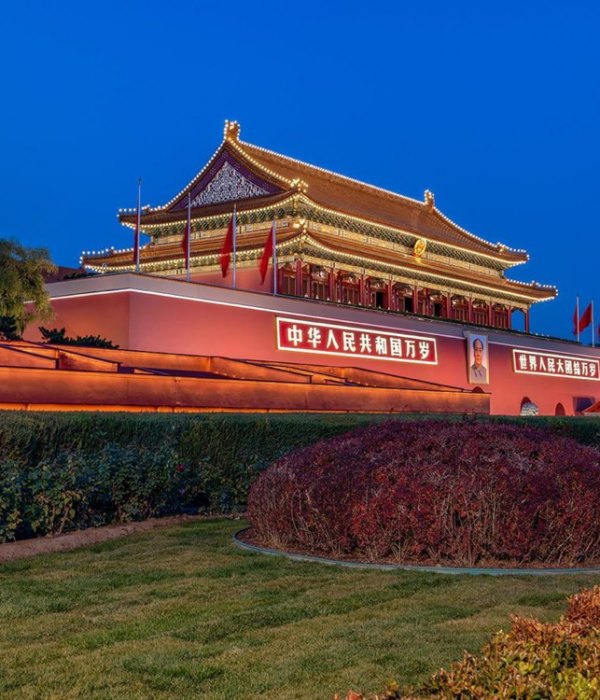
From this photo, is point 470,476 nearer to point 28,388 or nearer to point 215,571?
point 215,571

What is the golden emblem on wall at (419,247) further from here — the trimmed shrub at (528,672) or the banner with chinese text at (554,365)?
the trimmed shrub at (528,672)

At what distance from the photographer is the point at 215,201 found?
40438 mm

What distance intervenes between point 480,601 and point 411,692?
3.57m

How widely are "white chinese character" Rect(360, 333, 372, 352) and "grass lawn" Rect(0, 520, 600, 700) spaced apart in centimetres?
2338

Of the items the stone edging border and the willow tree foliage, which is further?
the willow tree foliage

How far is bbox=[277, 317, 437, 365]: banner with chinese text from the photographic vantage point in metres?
29.1

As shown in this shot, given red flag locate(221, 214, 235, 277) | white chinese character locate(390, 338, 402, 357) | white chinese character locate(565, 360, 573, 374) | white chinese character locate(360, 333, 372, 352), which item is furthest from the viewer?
white chinese character locate(565, 360, 573, 374)

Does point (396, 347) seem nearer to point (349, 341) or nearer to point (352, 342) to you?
point (352, 342)

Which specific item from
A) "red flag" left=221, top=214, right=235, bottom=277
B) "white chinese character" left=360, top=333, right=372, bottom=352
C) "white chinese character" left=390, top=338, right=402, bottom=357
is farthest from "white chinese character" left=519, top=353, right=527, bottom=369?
"red flag" left=221, top=214, right=235, bottom=277

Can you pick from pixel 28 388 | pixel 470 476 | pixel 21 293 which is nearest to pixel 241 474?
pixel 470 476

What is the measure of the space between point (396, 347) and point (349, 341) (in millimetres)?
2750

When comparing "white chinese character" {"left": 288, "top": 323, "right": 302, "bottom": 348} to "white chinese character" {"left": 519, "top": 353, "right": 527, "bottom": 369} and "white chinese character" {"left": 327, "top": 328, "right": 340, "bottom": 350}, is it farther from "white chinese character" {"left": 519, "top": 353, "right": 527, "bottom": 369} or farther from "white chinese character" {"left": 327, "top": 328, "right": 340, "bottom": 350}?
"white chinese character" {"left": 519, "top": 353, "right": 527, "bottom": 369}

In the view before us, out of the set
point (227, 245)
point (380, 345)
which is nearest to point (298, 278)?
point (227, 245)

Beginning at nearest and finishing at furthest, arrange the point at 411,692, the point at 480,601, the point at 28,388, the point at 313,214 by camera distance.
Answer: the point at 411,692 < the point at 480,601 < the point at 28,388 < the point at 313,214
